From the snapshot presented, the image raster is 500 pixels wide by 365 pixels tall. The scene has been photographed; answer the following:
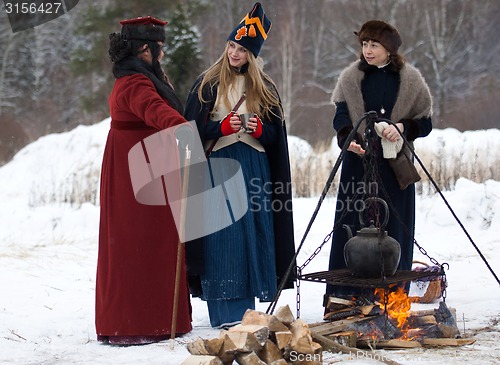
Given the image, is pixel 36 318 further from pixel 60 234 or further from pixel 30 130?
pixel 30 130

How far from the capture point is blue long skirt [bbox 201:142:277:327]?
547cm

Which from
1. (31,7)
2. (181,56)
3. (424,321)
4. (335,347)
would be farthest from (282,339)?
(31,7)

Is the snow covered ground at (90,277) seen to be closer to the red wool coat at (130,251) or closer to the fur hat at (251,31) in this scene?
the red wool coat at (130,251)

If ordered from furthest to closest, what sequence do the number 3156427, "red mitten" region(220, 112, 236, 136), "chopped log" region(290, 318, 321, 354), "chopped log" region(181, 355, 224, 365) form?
1. the number 3156427
2. "red mitten" region(220, 112, 236, 136)
3. "chopped log" region(290, 318, 321, 354)
4. "chopped log" region(181, 355, 224, 365)

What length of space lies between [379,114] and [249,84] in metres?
0.91

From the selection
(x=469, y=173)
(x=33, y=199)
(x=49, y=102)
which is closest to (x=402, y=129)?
(x=469, y=173)

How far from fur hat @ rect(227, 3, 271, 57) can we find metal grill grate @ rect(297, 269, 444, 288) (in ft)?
5.14

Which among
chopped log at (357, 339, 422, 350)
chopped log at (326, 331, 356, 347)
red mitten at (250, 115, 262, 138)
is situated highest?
red mitten at (250, 115, 262, 138)

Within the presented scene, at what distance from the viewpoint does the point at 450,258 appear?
8.56 metres

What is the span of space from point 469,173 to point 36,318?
7920 mm

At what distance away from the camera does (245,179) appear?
218 inches

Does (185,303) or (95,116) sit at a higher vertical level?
(95,116)

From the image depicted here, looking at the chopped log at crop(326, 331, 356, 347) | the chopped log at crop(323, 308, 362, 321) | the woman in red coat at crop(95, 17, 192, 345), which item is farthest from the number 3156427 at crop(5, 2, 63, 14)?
the chopped log at crop(326, 331, 356, 347)

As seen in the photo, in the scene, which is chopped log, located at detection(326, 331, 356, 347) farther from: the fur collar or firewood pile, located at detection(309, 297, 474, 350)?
the fur collar
